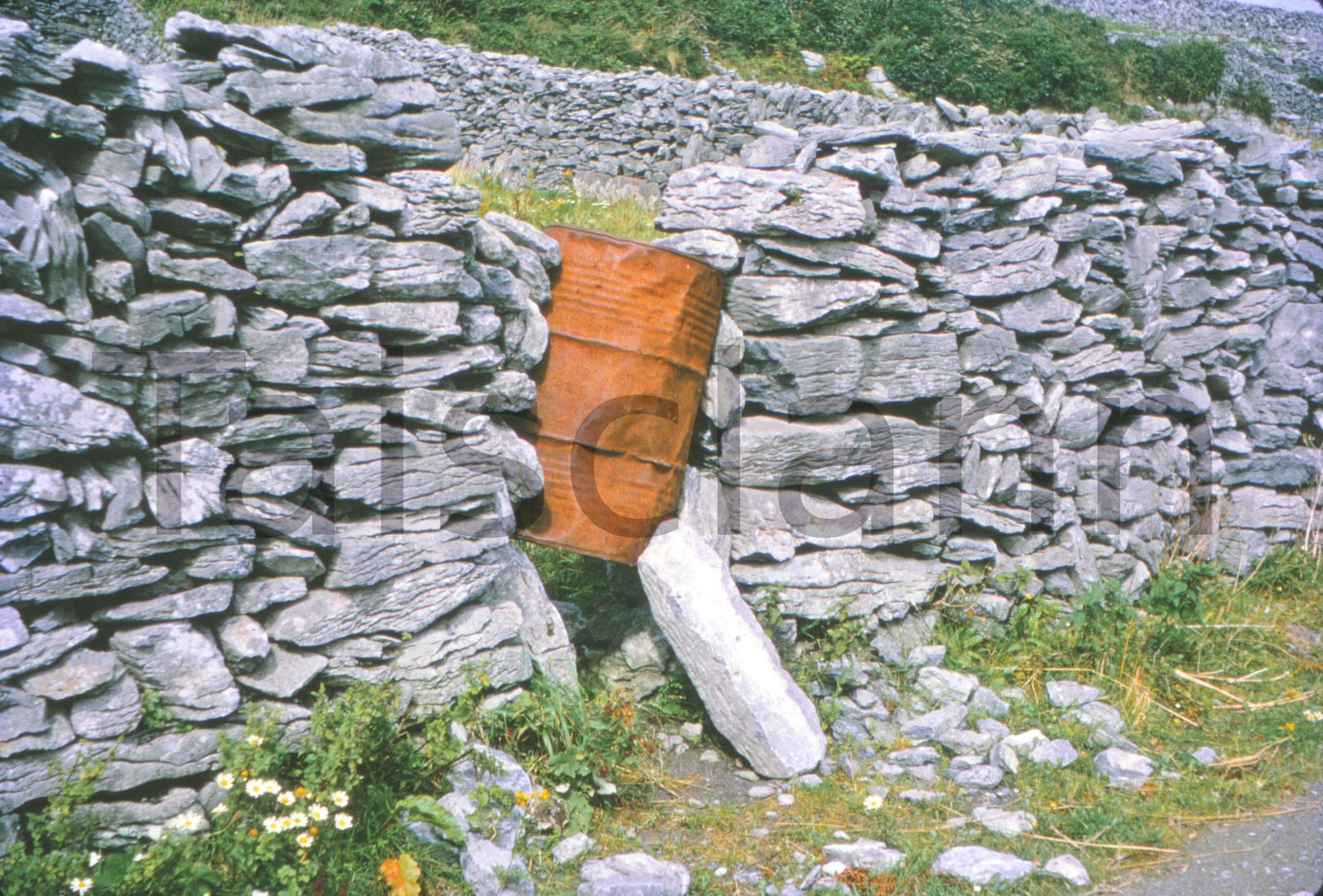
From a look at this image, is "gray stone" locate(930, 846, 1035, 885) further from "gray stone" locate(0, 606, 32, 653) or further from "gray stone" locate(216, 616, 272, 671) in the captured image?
"gray stone" locate(0, 606, 32, 653)

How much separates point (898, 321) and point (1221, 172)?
10.1 feet

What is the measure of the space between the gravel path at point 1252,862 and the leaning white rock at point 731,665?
1299 mm

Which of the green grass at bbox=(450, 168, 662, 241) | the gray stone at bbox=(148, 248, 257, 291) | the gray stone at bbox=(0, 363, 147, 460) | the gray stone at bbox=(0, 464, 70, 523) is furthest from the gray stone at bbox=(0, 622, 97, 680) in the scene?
the green grass at bbox=(450, 168, 662, 241)

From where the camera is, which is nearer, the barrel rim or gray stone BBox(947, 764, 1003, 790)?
gray stone BBox(947, 764, 1003, 790)

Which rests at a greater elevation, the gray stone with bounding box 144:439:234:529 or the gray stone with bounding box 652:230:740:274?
the gray stone with bounding box 652:230:740:274

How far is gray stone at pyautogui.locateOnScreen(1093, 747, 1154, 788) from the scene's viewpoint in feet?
12.9

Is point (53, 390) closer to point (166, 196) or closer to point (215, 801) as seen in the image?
point (166, 196)

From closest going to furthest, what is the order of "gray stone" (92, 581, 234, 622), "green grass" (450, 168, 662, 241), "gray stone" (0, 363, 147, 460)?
"gray stone" (0, 363, 147, 460)
"gray stone" (92, 581, 234, 622)
"green grass" (450, 168, 662, 241)

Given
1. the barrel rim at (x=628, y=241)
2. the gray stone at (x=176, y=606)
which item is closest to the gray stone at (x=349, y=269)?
the barrel rim at (x=628, y=241)

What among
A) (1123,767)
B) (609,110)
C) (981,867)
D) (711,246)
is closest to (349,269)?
(711,246)

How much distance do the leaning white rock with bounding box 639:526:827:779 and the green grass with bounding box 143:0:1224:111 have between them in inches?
536

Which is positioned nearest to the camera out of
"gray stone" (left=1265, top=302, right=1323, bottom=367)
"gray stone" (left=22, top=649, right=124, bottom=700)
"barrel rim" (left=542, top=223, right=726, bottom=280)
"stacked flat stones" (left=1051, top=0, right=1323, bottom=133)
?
"gray stone" (left=22, top=649, right=124, bottom=700)

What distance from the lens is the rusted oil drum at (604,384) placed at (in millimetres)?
4160

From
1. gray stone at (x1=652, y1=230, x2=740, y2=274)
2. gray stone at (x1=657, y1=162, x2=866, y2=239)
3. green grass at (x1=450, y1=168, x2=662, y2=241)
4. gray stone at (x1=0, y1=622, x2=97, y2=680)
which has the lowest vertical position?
gray stone at (x1=0, y1=622, x2=97, y2=680)
